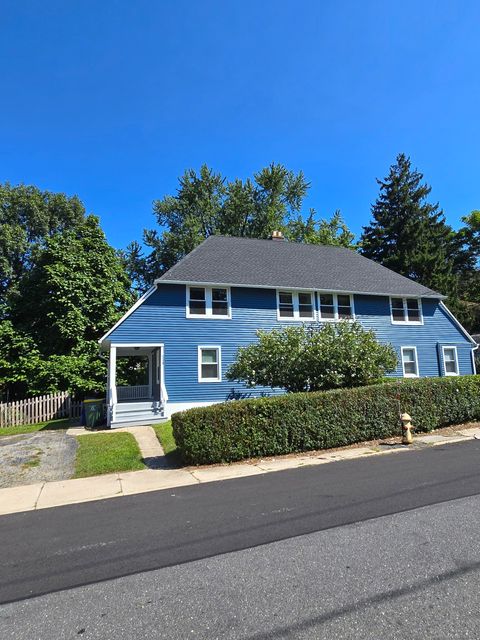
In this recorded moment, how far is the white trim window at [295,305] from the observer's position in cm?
2089

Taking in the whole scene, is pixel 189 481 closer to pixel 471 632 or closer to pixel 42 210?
pixel 471 632

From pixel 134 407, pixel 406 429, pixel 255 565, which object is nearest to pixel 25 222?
pixel 134 407

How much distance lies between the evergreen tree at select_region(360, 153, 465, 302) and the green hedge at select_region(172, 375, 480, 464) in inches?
1100

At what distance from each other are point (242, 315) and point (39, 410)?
10530 millimetres

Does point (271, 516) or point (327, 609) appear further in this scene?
point (271, 516)

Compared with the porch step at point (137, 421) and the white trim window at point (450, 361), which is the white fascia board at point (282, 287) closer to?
the white trim window at point (450, 361)

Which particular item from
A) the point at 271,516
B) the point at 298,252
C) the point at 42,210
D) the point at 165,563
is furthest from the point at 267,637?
the point at 42,210

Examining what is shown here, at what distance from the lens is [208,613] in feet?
10.7

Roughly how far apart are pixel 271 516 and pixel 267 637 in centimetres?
272

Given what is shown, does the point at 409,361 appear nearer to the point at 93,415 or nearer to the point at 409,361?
the point at 409,361

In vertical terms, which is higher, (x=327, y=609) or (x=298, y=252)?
(x=298, y=252)

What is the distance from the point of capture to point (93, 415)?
16516 millimetres

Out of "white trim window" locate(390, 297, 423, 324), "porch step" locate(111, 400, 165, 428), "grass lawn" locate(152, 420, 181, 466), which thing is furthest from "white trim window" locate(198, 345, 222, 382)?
"white trim window" locate(390, 297, 423, 324)

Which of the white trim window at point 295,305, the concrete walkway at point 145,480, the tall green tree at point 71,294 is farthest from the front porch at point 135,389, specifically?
the white trim window at point 295,305
